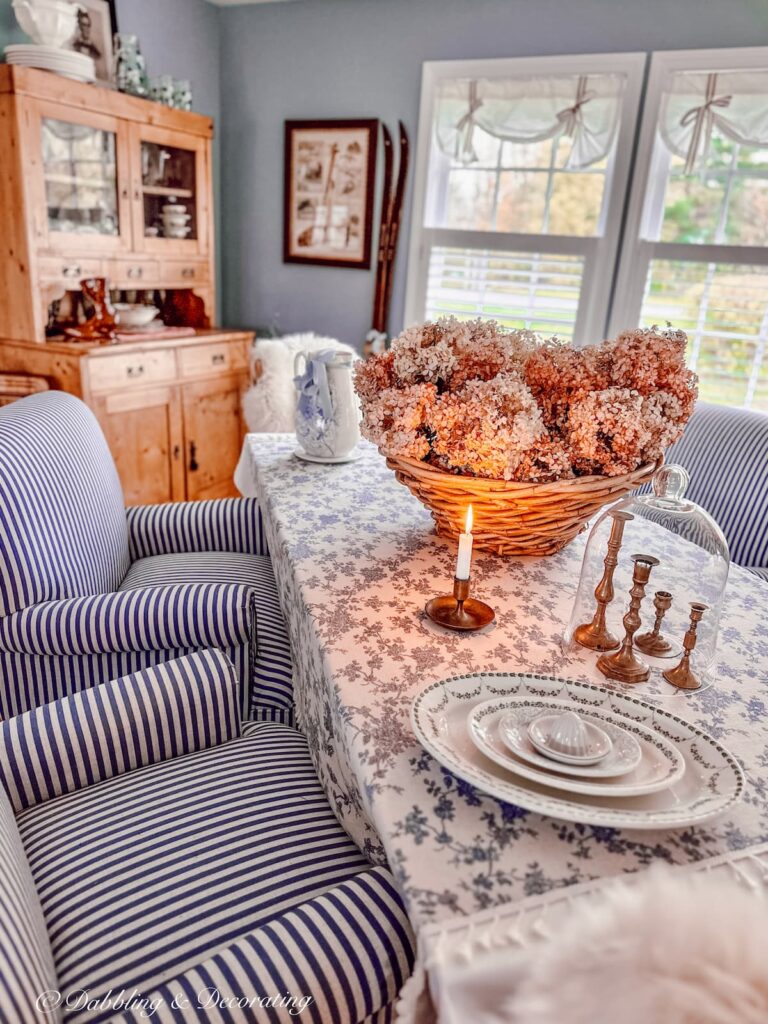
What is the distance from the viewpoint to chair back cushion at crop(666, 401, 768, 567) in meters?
1.95

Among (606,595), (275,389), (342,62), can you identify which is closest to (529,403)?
(606,595)

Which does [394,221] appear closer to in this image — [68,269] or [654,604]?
[68,269]

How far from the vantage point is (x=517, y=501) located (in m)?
1.05

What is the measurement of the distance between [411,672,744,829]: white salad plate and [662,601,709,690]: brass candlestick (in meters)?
0.09

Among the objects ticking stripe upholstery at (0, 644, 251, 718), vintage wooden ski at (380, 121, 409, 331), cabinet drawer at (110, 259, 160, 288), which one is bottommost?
ticking stripe upholstery at (0, 644, 251, 718)

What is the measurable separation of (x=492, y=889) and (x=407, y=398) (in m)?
0.69

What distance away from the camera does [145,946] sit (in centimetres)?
71

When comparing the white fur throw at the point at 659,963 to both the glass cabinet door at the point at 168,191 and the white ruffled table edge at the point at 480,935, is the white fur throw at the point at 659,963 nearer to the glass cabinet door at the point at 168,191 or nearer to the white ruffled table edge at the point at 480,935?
the white ruffled table edge at the point at 480,935

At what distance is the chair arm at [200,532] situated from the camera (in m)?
1.79

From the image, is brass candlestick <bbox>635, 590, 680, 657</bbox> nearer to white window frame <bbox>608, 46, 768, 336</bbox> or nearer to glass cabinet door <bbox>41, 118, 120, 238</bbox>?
white window frame <bbox>608, 46, 768, 336</bbox>

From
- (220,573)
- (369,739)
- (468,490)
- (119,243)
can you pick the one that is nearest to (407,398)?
(468,490)

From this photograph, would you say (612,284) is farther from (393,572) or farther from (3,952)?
(3,952)

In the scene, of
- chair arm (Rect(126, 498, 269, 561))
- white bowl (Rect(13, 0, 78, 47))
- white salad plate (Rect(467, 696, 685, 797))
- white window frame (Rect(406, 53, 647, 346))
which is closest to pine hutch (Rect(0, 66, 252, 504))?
white bowl (Rect(13, 0, 78, 47))

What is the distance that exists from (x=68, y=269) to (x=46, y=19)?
791mm
